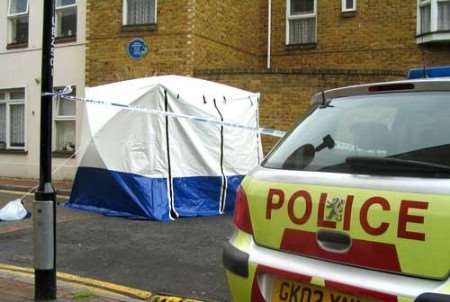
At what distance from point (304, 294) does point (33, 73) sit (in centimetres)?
1480

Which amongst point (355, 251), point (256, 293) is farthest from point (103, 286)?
point (355, 251)

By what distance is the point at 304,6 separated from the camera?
16391mm

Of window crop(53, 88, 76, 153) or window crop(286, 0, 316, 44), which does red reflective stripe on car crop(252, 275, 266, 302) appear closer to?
window crop(53, 88, 76, 153)

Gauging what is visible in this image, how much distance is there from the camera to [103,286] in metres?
5.93

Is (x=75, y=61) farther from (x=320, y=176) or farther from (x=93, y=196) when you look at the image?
(x=320, y=176)

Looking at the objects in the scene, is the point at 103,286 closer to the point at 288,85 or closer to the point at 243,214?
the point at 243,214

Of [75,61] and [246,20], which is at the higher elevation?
[246,20]

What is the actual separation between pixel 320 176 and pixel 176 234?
221 inches

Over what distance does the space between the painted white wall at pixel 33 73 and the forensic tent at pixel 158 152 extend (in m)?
5.14

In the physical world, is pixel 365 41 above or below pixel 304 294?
above

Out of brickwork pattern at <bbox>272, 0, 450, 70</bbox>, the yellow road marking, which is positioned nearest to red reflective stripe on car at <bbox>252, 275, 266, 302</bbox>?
the yellow road marking

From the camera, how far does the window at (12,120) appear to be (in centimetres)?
1711

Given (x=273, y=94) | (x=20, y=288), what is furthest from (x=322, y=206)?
(x=273, y=94)

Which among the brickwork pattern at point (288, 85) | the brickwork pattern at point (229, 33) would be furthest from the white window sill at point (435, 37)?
the brickwork pattern at point (229, 33)
